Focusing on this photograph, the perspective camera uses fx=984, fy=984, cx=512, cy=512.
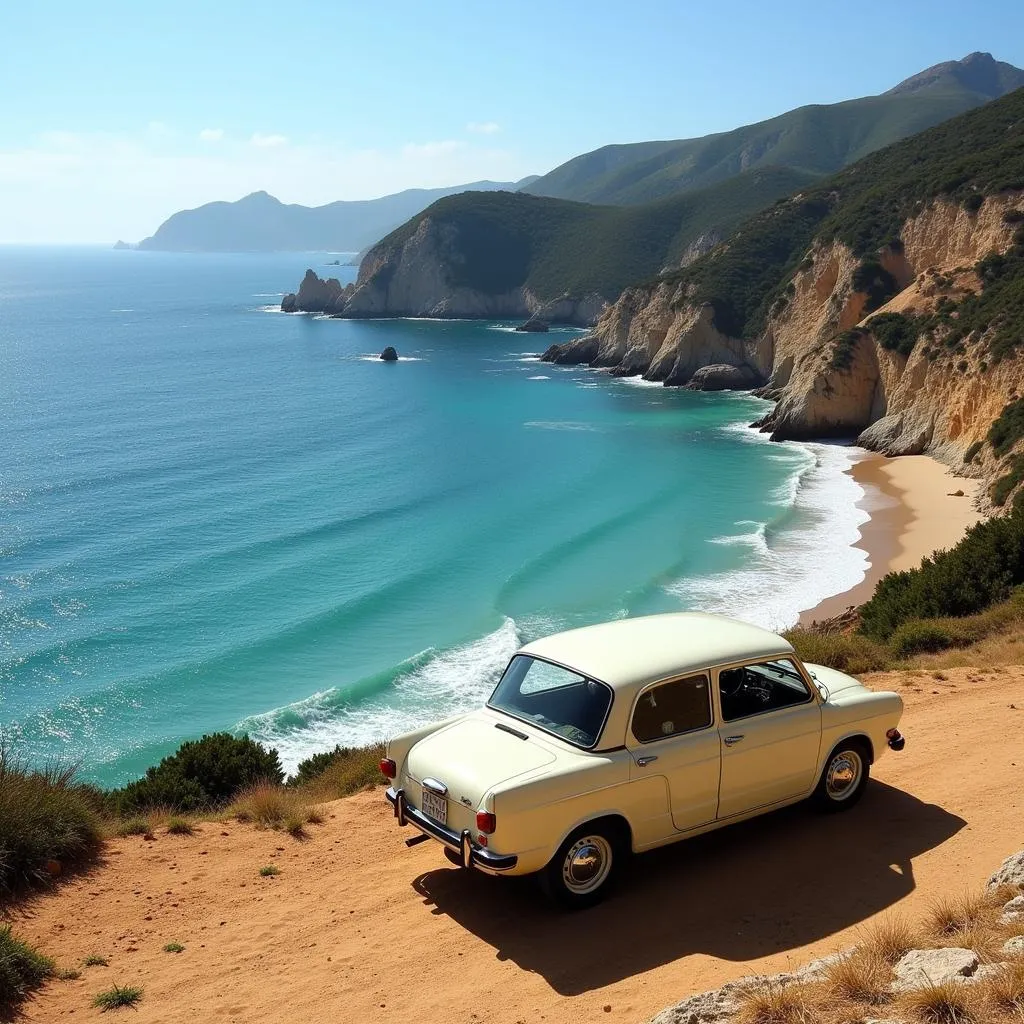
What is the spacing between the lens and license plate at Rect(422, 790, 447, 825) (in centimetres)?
701

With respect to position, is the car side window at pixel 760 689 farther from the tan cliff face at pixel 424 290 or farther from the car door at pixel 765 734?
the tan cliff face at pixel 424 290

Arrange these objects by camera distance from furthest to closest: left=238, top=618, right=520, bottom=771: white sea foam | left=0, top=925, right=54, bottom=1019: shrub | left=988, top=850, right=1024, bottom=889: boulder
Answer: left=238, top=618, right=520, bottom=771: white sea foam, left=988, top=850, right=1024, bottom=889: boulder, left=0, top=925, right=54, bottom=1019: shrub

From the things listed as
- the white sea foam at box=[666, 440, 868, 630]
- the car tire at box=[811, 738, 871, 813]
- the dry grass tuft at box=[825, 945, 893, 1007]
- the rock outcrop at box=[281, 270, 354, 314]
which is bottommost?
the white sea foam at box=[666, 440, 868, 630]

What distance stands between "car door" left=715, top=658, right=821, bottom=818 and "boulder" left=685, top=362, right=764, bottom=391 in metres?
65.2

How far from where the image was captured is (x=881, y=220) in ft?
209

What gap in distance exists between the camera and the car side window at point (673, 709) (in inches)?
280

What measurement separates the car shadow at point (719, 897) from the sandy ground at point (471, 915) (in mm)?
16

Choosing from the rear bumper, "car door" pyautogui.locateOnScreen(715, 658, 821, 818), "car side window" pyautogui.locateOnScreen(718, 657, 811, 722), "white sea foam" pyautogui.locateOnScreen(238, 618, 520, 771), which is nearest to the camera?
the rear bumper

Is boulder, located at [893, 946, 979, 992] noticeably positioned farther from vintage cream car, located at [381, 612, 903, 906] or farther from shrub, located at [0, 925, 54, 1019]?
shrub, located at [0, 925, 54, 1019]

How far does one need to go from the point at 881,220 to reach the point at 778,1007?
66.4m

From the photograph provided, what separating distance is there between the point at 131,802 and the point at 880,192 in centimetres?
6847

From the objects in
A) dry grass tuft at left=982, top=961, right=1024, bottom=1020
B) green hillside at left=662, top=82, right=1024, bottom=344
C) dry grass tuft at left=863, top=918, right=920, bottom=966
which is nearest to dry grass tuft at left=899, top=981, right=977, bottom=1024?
dry grass tuft at left=982, top=961, right=1024, bottom=1020

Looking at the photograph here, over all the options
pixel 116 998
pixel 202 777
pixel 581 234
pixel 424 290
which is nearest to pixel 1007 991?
pixel 116 998

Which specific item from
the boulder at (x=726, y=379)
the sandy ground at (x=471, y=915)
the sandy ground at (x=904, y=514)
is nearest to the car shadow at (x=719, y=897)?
the sandy ground at (x=471, y=915)
